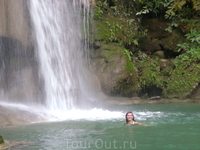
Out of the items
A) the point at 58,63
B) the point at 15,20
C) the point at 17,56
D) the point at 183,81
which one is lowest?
the point at 183,81

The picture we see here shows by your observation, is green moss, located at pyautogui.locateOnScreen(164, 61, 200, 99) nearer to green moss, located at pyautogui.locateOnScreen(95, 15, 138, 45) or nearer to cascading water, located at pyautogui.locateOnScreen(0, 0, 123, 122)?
green moss, located at pyautogui.locateOnScreen(95, 15, 138, 45)

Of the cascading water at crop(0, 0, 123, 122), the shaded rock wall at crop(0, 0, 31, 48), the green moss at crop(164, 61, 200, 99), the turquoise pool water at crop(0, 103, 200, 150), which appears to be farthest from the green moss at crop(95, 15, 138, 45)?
the turquoise pool water at crop(0, 103, 200, 150)

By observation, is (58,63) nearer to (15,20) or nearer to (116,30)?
(15,20)

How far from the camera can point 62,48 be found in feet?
51.1

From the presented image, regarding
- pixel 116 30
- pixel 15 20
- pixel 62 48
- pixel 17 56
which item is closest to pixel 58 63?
pixel 62 48

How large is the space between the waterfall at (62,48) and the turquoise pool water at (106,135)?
447 centimetres

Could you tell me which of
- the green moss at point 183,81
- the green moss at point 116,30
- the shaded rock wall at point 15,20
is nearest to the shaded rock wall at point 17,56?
the shaded rock wall at point 15,20

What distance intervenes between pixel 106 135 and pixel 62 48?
8.90 m

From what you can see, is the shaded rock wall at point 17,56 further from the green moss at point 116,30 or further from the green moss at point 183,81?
the green moss at point 183,81

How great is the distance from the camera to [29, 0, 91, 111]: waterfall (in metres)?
14.0

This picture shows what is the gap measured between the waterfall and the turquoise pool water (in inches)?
176

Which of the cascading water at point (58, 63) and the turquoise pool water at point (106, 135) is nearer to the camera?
the turquoise pool water at point (106, 135)

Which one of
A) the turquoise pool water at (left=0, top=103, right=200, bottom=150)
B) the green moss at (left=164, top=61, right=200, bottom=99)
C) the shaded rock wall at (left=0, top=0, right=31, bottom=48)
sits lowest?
the turquoise pool water at (left=0, top=103, right=200, bottom=150)

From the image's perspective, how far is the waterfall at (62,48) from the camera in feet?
46.1
